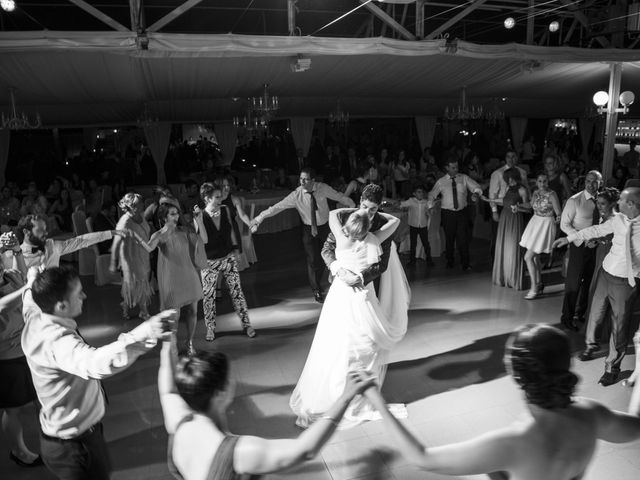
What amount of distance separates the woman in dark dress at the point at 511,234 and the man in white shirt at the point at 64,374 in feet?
15.7

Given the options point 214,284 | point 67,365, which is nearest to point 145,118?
point 214,284

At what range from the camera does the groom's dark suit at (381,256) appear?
3246 millimetres

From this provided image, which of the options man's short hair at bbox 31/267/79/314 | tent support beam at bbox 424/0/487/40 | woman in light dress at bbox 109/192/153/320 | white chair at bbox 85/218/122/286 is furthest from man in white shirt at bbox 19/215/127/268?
tent support beam at bbox 424/0/487/40

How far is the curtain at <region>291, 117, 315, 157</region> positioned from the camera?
13.5m

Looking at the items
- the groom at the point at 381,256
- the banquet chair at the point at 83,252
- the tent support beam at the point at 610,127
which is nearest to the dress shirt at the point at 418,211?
the tent support beam at the point at 610,127

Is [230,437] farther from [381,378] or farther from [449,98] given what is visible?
[449,98]

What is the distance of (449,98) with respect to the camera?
37.4ft

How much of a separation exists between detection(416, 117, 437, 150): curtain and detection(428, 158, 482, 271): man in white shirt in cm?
838

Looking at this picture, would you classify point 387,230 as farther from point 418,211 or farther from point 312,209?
point 418,211

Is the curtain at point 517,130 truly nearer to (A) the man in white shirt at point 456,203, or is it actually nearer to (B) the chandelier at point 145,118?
(A) the man in white shirt at point 456,203

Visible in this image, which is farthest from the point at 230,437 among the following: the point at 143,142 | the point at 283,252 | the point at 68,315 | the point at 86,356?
the point at 143,142

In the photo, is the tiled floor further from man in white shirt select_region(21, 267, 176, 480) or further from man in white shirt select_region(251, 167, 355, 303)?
man in white shirt select_region(21, 267, 176, 480)

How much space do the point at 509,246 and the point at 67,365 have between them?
16.6 feet

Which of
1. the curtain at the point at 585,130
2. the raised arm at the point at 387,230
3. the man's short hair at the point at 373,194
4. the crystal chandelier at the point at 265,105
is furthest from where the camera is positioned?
the curtain at the point at 585,130
